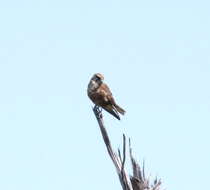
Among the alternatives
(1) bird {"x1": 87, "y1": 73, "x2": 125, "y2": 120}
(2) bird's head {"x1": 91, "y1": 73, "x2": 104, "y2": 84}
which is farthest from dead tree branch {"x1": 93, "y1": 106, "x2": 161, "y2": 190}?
(2) bird's head {"x1": 91, "y1": 73, "x2": 104, "y2": 84}

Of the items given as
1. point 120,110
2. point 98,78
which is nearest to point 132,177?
point 120,110

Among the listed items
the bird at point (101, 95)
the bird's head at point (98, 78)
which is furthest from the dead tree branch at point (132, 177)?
the bird's head at point (98, 78)

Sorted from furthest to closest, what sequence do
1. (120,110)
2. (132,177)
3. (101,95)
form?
1. (101,95)
2. (120,110)
3. (132,177)

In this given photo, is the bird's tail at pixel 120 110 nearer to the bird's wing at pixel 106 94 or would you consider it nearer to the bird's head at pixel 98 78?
the bird's wing at pixel 106 94

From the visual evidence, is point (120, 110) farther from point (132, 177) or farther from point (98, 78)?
point (132, 177)

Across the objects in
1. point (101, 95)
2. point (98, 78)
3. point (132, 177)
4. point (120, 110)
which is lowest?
point (132, 177)

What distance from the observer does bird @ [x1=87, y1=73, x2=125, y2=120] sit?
384 inches

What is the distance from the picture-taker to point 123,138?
6363mm

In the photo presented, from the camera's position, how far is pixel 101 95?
33.5 feet

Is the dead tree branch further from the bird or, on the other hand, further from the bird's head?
the bird's head

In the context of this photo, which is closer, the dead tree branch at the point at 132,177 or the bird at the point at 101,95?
the dead tree branch at the point at 132,177

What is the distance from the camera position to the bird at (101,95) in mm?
9743

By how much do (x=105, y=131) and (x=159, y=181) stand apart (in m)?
0.77

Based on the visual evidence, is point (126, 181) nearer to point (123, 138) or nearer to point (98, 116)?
point (123, 138)
